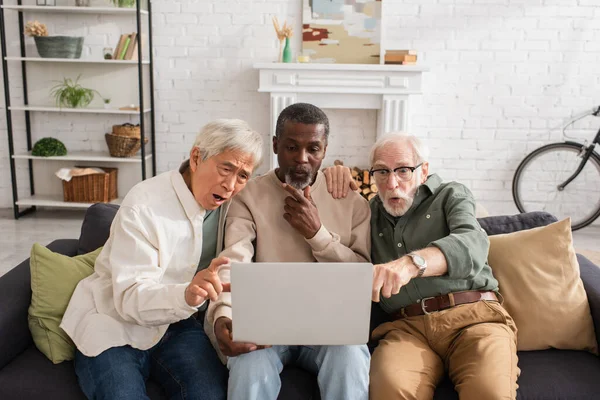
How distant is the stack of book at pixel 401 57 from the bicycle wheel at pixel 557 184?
4.08ft

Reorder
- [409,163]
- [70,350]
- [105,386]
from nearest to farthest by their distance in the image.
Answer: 1. [105,386]
2. [70,350]
3. [409,163]

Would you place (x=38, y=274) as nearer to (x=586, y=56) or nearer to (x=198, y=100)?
(x=198, y=100)

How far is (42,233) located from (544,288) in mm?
3715

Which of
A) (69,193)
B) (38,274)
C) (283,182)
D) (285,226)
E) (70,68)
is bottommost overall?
(69,193)

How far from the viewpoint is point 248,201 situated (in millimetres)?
1952

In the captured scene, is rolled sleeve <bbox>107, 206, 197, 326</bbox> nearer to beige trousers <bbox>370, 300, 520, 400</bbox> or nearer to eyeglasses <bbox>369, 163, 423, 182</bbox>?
beige trousers <bbox>370, 300, 520, 400</bbox>

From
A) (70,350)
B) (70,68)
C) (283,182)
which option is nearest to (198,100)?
(70,68)

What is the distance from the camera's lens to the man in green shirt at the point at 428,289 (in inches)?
64.1

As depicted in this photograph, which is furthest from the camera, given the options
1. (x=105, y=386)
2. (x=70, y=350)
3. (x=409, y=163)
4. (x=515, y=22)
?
(x=515, y=22)

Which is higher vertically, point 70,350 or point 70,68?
point 70,68

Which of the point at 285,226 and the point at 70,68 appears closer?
the point at 285,226

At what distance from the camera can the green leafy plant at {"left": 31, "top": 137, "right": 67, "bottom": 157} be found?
4.71 meters

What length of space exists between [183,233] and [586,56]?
13.7 ft

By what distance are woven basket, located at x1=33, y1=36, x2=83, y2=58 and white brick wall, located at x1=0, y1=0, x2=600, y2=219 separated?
0.29 m
